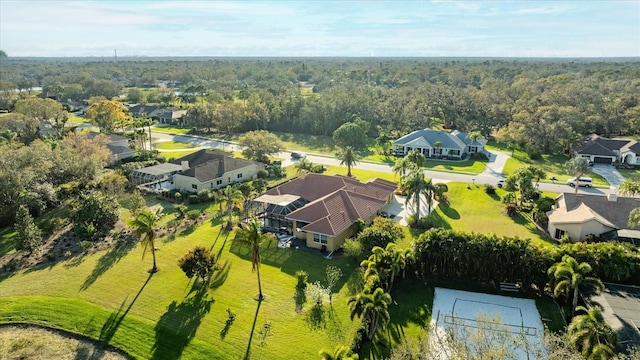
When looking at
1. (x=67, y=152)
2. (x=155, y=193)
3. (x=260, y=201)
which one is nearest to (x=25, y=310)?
(x=260, y=201)

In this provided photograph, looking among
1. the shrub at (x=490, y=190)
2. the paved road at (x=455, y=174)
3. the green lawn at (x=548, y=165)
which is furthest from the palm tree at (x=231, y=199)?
the green lawn at (x=548, y=165)

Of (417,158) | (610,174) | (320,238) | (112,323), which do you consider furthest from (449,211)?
(112,323)

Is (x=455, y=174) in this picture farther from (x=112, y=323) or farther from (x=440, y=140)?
(x=112, y=323)

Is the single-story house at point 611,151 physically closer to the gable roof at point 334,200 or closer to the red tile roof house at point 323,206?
the red tile roof house at point 323,206

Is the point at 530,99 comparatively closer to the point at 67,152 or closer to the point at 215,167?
the point at 215,167

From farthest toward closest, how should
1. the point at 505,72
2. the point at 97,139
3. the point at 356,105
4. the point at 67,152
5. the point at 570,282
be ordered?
the point at 505,72
the point at 356,105
the point at 97,139
the point at 67,152
the point at 570,282
